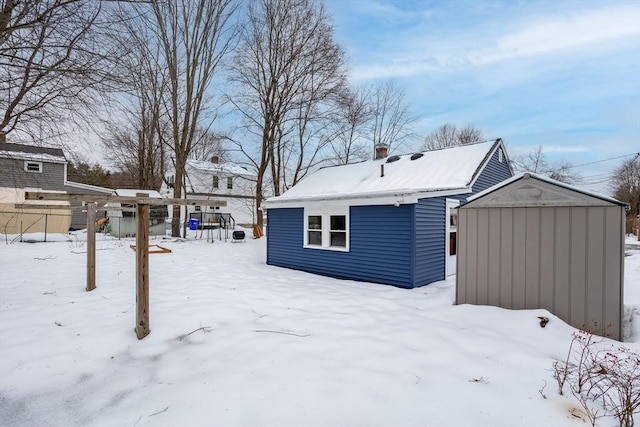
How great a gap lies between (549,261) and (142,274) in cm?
572

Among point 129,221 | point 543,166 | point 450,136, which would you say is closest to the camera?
point 129,221

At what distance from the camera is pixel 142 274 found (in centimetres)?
434

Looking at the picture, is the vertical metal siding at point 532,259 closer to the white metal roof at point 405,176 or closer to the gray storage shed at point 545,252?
the gray storage shed at point 545,252

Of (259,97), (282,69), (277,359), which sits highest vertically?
(282,69)

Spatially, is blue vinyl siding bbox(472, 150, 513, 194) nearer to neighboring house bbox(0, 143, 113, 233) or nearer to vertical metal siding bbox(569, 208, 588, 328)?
vertical metal siding bbox(569, 208, 588, 328)

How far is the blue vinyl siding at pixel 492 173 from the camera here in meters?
9.44

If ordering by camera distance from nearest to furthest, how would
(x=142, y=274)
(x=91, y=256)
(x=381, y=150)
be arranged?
1. (x=142, y=274)
2. (x=91, y=256)
3. (x=381, y=150)

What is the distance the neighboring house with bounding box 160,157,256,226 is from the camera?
29312mm

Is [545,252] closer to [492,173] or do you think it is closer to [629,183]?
[492,173]

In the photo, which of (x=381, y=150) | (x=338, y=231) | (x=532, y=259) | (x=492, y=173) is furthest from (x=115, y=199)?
(x=492, y=173)

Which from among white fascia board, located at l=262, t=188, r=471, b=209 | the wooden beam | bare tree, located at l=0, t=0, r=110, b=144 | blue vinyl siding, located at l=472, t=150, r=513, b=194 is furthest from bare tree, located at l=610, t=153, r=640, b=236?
bare tree, located at l=0, t=0, r=110, b=144

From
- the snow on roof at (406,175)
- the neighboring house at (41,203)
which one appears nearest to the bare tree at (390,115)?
the snow on roof at (406,175)

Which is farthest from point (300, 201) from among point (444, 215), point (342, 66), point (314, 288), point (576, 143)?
point (576, 143)

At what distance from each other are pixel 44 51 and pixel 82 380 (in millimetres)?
3876
